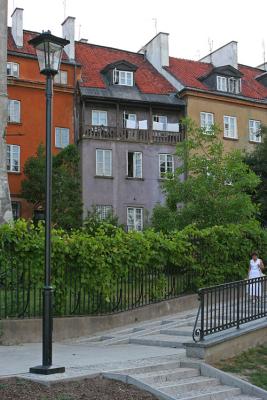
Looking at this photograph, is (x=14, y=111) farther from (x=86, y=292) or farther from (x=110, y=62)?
(x=86, y=292)

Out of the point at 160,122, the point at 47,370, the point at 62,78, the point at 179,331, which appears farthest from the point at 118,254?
the point at 160,122

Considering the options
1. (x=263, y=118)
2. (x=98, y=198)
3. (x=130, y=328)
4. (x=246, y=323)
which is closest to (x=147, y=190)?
(x=98, y=198)

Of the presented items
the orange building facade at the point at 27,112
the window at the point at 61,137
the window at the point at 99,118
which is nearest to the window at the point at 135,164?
the window at the point at 99,118

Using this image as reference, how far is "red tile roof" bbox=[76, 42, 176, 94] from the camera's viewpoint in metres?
40.9

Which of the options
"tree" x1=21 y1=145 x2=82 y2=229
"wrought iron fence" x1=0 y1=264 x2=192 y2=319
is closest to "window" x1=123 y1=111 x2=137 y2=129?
"tree" x1=21 y1=145 x2=82 y2=229

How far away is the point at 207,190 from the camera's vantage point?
73.2 feet

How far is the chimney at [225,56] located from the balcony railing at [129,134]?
10.3 metres

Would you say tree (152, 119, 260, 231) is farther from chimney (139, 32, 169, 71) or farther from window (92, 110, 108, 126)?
chimney (139, 32, 169, 71)

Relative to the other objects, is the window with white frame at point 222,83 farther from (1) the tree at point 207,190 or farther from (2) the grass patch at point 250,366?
(2) the grass patch at point 250,366

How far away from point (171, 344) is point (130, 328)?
2681mm

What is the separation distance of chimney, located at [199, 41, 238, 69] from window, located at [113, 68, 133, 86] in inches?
386

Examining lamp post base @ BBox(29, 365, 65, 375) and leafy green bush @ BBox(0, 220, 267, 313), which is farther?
leafy green bush @ BBox(0, 220, 267, 313)

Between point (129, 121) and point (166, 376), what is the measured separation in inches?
1243

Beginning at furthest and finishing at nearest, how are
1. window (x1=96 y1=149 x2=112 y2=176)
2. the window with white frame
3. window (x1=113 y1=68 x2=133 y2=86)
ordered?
the window with white frame
window (x1=113 y1=68 x2=133 y2=86)
window (x1=96 y1=149 x2=112 y2=176)
